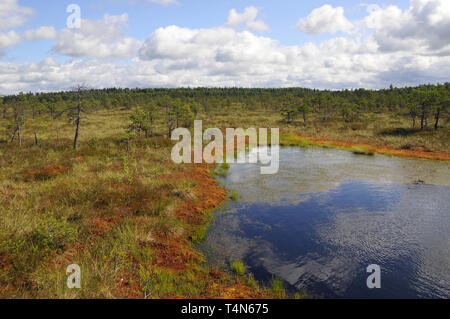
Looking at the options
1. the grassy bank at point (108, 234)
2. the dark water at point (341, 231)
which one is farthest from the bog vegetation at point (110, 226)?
the dark water at point (341, 231)

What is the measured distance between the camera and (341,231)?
36.8 ft

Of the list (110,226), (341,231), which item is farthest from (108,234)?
(341,231)

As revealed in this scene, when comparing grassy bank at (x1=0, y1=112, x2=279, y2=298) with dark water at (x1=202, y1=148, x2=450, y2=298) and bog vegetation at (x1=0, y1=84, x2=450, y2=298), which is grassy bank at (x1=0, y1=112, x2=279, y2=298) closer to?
bog vegetation at (x1=0, y1=84, x2=450, y2=298)

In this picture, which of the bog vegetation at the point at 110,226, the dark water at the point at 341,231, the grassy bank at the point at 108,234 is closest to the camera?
the grassy bank at the point at 108,234

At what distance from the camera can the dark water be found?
8.09 meters

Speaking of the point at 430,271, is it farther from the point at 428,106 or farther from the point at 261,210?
the point at 428,106

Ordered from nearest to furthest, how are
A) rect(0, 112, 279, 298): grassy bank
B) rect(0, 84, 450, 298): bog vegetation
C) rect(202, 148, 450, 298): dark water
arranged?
rect(0, 112, 279, 298): grassy bank
rect(0, 84, 450, 298): bog vegetation
rect(202, 148, 450, 298): dark water

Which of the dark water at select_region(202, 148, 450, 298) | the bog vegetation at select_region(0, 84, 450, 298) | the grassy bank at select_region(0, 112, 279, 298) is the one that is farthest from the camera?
the dark water at select_region(202, 148, 450, 298)

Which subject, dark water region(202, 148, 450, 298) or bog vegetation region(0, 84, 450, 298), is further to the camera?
dark water region(202, 148, 450, 298)

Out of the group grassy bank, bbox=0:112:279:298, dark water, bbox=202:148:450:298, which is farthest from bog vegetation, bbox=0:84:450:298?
dark water, bbox=202:148:450:298

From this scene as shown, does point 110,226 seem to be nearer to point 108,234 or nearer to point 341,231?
point 108,234

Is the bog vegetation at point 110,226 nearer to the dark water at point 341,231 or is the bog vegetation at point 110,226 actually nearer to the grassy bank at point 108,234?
the grassy bank at point 108,234

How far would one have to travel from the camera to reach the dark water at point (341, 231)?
Result: 8086 mm
